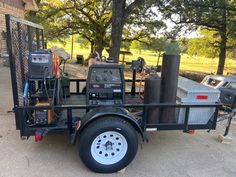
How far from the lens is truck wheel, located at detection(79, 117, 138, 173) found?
101 inches

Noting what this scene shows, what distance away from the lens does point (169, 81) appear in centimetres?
288

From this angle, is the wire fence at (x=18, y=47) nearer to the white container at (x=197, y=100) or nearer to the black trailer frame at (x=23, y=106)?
the black trailer frame at (x=23, y=106)

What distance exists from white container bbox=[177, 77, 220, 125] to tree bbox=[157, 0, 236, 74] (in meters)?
7.25

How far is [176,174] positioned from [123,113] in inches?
40.7

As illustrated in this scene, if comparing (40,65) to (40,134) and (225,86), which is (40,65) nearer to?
(40,134)

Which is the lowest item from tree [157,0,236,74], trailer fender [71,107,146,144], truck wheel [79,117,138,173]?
truck wheel [79,117,138,173]

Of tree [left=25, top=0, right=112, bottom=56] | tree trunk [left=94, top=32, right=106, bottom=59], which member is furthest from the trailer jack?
tree trunk [left=94, top=32, right=106, bottom=59]

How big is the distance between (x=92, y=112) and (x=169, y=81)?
1091 millimetres

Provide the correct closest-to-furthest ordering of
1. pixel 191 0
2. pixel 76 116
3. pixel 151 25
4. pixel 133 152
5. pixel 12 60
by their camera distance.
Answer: pixel 12 60, pixel 133 152, pixel 76 116, pixel 191 0, pixel 151 25

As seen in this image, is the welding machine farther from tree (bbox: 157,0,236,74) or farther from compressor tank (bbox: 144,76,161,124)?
tree (bbox: 157,0,236,74)

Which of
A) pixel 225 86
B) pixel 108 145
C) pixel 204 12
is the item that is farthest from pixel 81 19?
pixel 108 145

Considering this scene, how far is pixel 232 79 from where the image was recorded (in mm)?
5953

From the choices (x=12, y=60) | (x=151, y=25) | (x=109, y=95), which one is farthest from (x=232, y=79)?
(x=151, y=25)

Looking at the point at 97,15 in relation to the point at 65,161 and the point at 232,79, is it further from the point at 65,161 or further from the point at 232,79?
the point at 65,161
